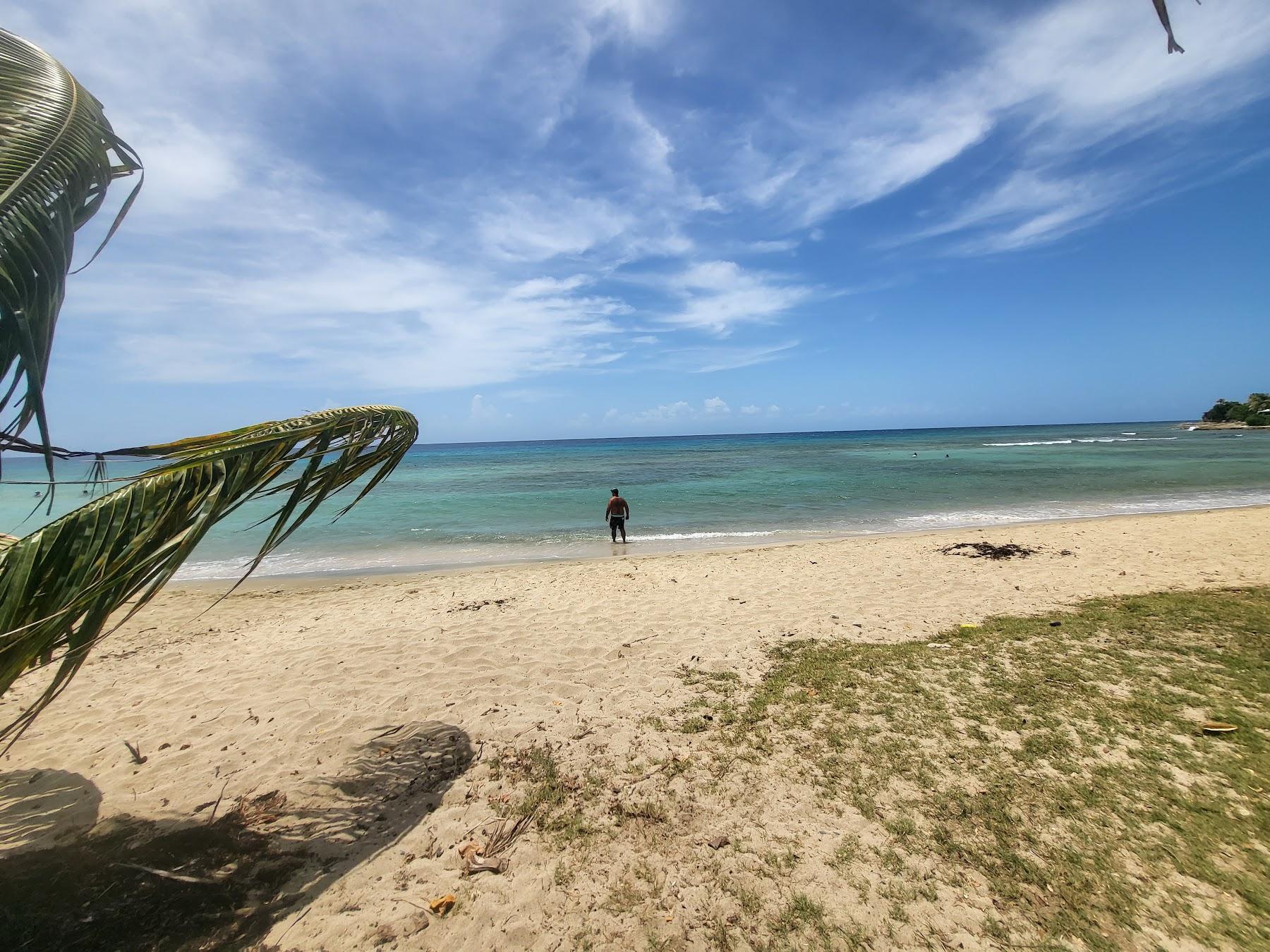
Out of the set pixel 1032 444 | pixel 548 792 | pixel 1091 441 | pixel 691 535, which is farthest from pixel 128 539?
pixel 1091 441

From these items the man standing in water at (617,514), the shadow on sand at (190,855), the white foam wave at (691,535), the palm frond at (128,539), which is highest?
the palm frond at (128,539)

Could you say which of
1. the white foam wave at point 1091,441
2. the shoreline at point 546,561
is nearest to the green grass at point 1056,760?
the shoreline at point 546,561

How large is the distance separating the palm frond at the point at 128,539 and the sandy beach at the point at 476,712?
2.18 metres

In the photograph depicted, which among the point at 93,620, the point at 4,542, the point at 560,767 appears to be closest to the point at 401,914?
the point at 560,767

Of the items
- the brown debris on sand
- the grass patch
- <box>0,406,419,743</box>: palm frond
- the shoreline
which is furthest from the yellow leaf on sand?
the brown debris on sand

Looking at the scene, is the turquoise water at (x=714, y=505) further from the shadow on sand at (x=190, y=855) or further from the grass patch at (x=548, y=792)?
the grass patch at (x=548, y=792)

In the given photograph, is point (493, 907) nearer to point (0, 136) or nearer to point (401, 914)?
point (401, 914)

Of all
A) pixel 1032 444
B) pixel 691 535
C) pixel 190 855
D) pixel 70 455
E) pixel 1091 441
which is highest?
pixel 70 455

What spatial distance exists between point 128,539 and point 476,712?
381cm

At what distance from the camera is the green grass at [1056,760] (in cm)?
290

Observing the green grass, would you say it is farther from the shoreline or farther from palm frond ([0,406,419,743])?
the shoreline

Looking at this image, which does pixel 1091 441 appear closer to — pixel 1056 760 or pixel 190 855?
pixel 1056 760

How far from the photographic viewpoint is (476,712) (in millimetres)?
5410

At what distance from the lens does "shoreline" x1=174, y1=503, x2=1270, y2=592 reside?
40.8 feet
